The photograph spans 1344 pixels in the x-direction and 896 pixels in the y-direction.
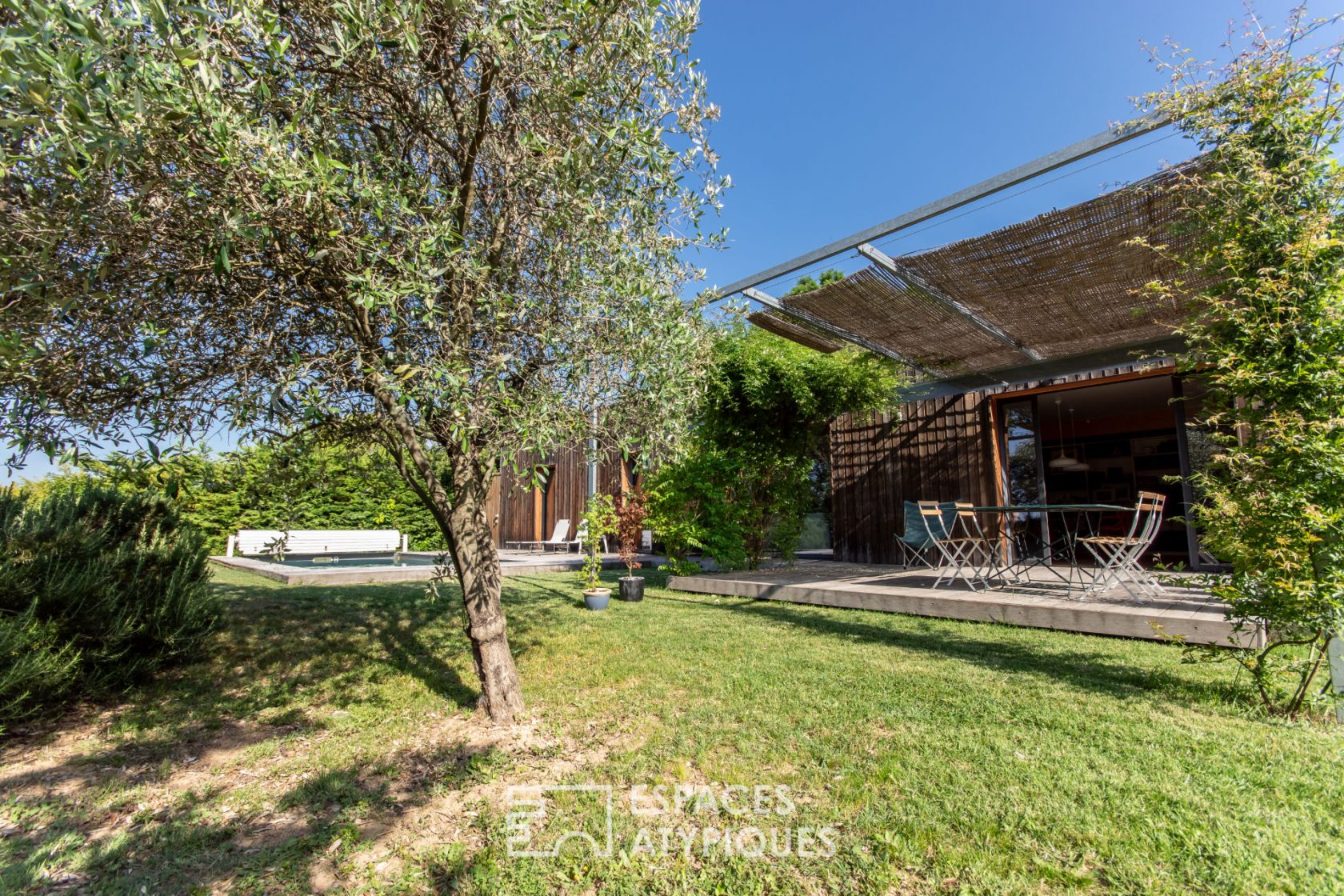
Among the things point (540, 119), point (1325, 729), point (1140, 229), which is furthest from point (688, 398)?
point (1140, 229)

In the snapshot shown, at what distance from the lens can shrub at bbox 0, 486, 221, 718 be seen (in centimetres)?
306

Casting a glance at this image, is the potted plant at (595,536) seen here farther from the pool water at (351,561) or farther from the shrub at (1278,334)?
the shrub at (1278,334)

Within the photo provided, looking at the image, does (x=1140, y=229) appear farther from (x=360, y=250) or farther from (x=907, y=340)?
(x=360, y=250)

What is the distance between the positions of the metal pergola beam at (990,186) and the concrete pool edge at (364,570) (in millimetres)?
5672

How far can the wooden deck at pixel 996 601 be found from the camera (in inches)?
169

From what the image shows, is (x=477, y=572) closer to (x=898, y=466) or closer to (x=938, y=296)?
(x=938, y=296)

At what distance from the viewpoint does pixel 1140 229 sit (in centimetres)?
488

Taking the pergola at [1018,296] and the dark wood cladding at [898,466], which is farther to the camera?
the dark wood cladding at [898,466]

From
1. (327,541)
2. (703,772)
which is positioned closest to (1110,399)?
(703,772)

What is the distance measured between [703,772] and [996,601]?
396cm

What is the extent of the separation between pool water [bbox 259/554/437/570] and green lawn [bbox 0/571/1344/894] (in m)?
5.94

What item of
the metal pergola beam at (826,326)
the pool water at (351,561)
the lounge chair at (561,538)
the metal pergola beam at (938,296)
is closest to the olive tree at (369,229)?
the metal pergola beam at (938,296)

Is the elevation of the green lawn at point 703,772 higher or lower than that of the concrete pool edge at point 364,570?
lower

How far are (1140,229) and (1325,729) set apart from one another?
391cm
